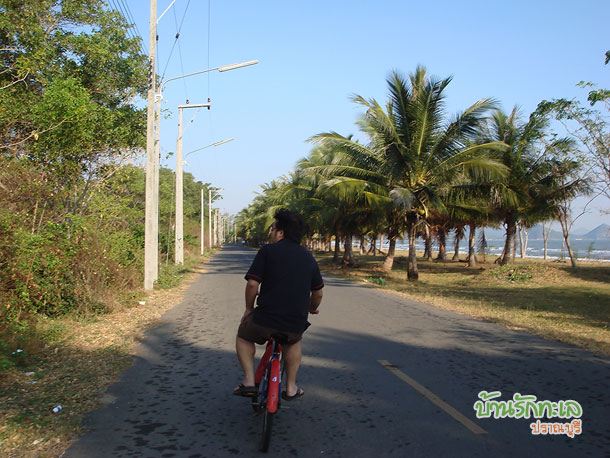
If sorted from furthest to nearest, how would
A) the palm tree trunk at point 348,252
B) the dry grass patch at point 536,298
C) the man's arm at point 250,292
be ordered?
the palm tree trunk at point 348,252 → the dry grass patch at point 536,298 → the man's arm at point 250,292

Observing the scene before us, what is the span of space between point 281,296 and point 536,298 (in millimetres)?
14928

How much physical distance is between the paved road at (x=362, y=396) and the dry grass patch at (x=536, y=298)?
1.27 meters

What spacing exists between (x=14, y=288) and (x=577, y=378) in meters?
8.54

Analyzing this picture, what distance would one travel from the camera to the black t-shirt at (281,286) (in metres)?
4.62

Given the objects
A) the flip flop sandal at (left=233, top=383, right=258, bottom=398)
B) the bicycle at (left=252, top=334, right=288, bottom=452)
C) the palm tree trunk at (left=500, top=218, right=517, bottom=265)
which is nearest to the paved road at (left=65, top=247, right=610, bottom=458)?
the bicycle at (left=252, top=334, right=288, bottom=452)

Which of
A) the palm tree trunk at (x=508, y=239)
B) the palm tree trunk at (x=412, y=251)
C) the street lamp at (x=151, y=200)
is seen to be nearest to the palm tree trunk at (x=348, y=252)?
the palm tree trunk at (x=508, y=239)

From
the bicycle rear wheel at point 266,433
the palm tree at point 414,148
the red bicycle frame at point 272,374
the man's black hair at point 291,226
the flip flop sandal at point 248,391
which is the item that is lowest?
the bicycle rear wheel at point 266,433

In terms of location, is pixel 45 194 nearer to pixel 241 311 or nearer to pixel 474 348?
pixel 241 311

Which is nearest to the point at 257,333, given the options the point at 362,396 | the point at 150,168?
the point at 362,396

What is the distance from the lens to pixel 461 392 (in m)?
5.81

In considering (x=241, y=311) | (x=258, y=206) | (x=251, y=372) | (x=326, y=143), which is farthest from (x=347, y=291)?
(x=258, y=206)

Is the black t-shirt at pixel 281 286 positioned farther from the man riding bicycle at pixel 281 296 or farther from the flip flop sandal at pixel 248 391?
the flip flop sandal at pixel 248 391

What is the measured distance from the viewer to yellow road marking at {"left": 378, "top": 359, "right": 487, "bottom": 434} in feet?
15.8

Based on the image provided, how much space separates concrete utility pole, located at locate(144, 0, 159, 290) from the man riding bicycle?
11511mm
